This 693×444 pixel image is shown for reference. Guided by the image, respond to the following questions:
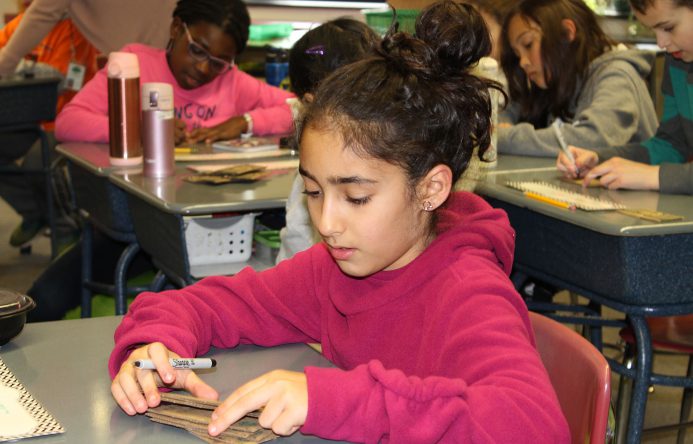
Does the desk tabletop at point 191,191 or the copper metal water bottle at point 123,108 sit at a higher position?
the copper metal water bottle at point 123,108

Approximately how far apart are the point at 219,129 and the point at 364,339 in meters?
1.81

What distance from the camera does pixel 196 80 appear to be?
2.95m

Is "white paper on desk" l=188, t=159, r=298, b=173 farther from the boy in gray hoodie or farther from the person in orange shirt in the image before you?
the person in orange shirt

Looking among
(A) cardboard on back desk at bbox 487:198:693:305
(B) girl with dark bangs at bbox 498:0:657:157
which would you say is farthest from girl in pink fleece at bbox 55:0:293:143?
(A) cardboard on back desk at bbox 487:198:693:305

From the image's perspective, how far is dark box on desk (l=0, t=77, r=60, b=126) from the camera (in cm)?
388

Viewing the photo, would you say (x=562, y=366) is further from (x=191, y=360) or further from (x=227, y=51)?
(x=227, y=51)

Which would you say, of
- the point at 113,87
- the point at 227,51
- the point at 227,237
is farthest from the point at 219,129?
the point at 227,237

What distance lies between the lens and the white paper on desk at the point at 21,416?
93cm

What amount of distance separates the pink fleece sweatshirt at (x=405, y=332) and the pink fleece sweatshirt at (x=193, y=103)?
5.17 feet

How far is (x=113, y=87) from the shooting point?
93.5 inches

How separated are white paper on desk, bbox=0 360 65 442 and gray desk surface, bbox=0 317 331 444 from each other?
0.01 meters

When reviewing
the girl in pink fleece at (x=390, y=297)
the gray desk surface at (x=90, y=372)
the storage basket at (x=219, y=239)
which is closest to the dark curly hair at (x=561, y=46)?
the storage basket at (x=219, y=239)

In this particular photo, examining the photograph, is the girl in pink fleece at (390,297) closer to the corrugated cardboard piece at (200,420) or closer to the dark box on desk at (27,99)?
the corrugated cardboard piece at (200,420)

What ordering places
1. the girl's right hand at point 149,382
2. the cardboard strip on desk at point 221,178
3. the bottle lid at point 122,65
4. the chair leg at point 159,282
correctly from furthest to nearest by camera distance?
the bottle lid at point 122,65 < the chair leg at point 159,282 < the cardboard strip on desk at point 221,178 < the girl's right hand at point 149,382
